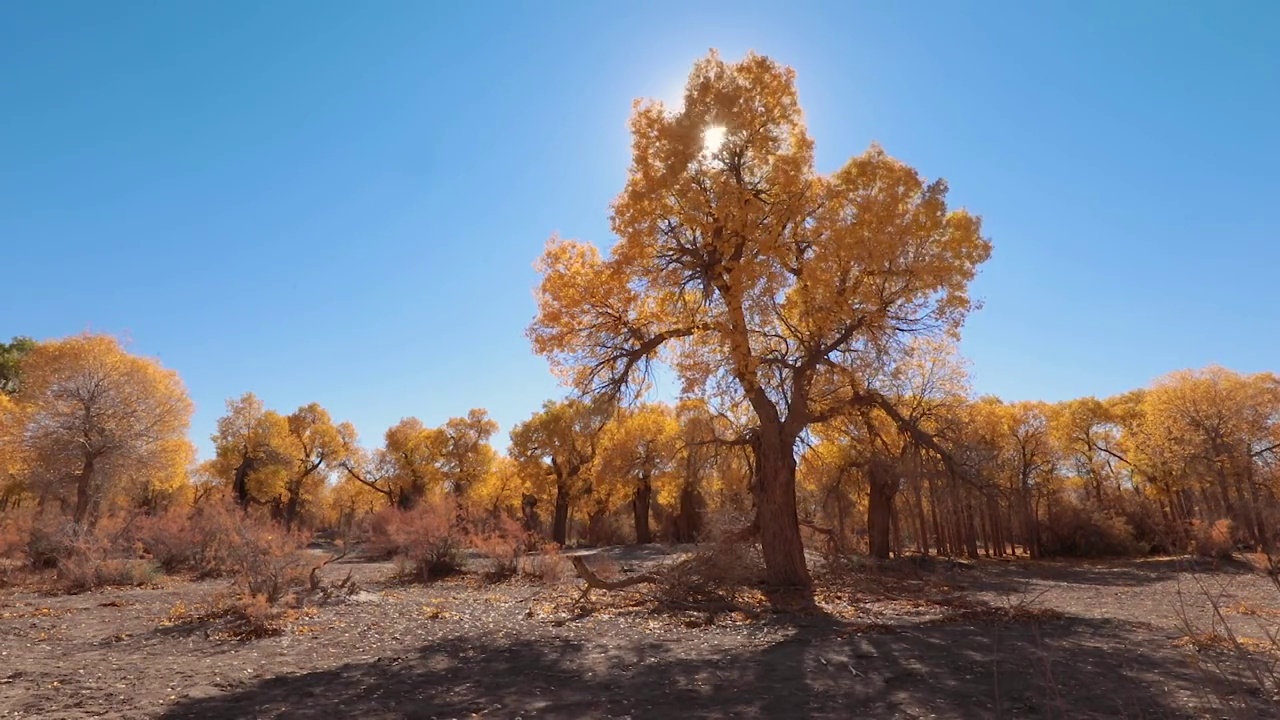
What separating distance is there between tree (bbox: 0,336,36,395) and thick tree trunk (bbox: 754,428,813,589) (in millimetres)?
43291

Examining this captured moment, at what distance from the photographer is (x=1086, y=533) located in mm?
33375

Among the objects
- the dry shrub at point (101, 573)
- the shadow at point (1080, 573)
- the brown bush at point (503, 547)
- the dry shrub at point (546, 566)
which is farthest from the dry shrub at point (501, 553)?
the shadow at point (1080, 573)

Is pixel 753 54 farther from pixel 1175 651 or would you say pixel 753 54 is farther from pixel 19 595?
pixel 19 595

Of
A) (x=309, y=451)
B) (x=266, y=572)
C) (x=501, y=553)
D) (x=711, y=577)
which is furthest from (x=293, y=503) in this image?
(x=711, y=577)

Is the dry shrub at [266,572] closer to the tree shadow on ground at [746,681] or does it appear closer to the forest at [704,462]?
the tree shadow on ground at [746,681]

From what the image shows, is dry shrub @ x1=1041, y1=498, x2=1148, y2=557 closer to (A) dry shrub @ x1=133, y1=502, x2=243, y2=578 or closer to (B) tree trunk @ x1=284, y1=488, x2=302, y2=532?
(A) dry shrub @ x1=133, y1=502, x2=243, y2=578

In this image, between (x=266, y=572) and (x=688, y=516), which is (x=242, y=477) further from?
(x=266, y=572)

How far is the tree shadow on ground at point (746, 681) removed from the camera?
6.07 metres

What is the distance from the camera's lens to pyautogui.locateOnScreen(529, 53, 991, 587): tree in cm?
1231

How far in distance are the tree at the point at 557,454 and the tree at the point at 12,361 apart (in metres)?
27.5

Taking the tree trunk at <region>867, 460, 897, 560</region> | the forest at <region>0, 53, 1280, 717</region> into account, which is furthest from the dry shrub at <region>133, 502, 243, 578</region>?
the tree trunk at <region>867, 460, 897, 560</region>

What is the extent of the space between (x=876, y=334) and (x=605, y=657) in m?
7.72

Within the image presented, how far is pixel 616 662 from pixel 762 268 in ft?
23.5

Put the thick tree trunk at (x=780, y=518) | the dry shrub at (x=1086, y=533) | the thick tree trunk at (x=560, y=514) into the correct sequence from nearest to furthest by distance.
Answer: the thick tree trunk at (x=780, y=518) → the dry shrub at (x=1086, y=533) → the thick tree trunk at (x=560, y=514)
